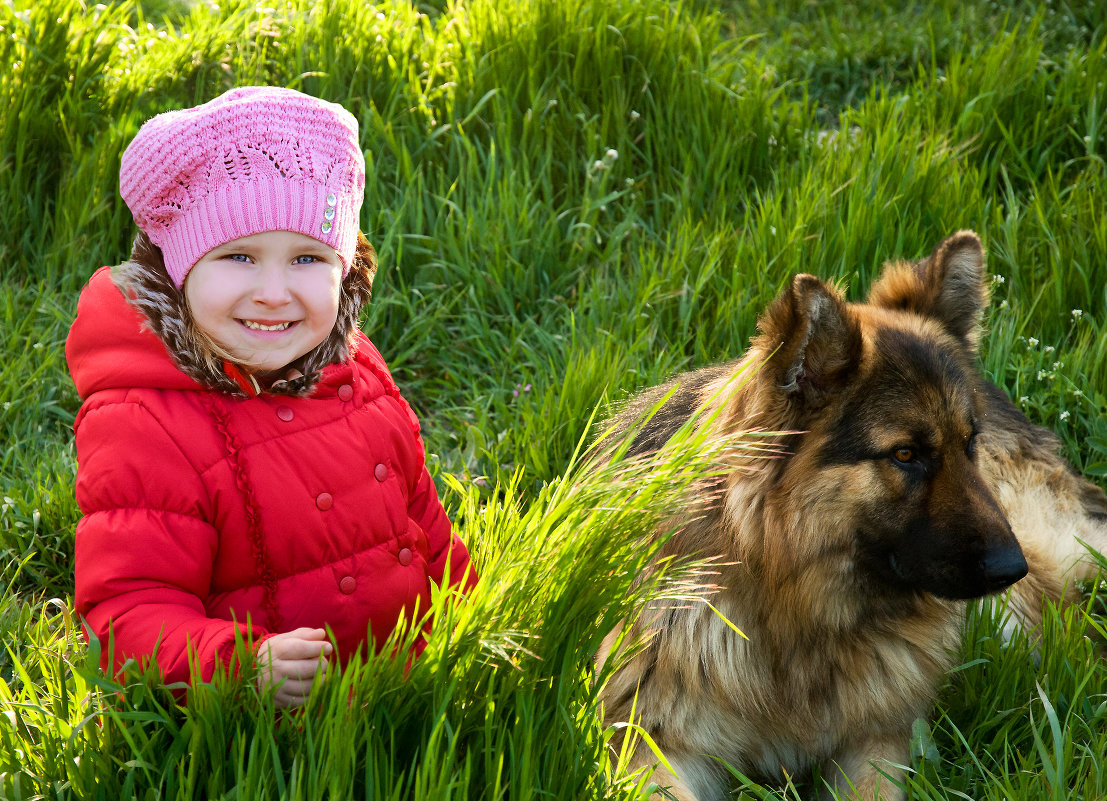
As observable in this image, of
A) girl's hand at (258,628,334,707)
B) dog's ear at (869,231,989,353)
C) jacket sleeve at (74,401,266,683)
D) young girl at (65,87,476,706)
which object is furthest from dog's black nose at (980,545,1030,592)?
jacket sleeve at (74,401,266,683)

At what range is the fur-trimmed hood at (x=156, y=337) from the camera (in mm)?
2107

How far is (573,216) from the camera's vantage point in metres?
4.42

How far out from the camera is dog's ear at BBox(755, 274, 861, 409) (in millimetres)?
2375

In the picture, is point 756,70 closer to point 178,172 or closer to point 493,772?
point 178,172

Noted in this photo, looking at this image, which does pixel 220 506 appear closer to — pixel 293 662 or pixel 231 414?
pixel 231 414

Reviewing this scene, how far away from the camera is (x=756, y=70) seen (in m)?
4.79

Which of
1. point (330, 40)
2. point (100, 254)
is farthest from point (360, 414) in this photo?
point (330, 40)

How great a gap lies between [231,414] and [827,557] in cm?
150

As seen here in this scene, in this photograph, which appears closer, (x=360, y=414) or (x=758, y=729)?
(x=360, y=414)

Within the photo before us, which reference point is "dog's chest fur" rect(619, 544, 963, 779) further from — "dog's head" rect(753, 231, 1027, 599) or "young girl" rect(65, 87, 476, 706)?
"young girl" rect(65, 87, 476, 706)

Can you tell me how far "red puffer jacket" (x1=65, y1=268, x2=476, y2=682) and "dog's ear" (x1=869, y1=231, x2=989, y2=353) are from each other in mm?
1571

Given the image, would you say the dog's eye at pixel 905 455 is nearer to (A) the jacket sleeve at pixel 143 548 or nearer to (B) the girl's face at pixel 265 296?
(B) the girl's face at pixel 265 296

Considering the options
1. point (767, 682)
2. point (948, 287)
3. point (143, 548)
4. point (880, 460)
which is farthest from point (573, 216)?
point (143, 548)

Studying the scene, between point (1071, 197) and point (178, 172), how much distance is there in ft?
12.2
